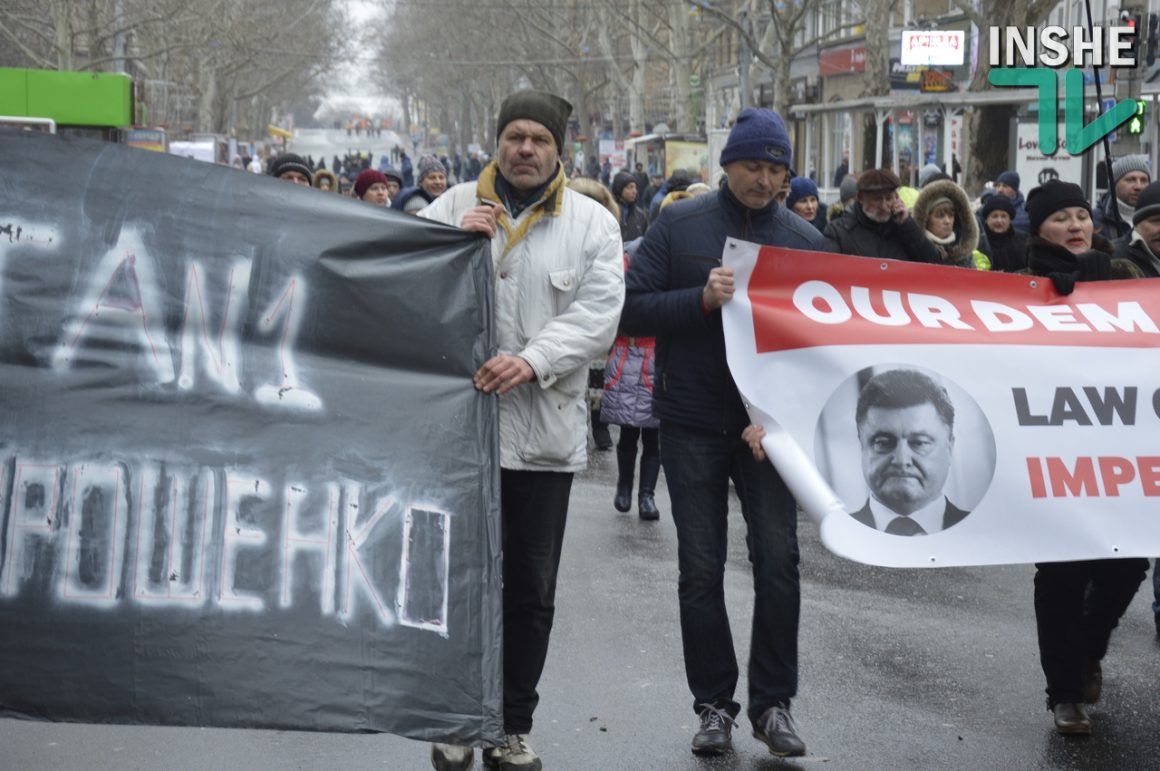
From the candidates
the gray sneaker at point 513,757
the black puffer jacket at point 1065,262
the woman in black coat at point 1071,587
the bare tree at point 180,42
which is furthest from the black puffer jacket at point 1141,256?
the bare tree at point 180,42

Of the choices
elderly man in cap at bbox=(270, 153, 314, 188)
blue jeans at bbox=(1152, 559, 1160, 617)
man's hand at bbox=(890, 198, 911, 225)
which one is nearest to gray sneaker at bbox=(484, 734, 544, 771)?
blue jeans at bbox=(1152, 559, 1160, 617)

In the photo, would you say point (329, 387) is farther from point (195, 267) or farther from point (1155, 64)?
point (1155, 64)

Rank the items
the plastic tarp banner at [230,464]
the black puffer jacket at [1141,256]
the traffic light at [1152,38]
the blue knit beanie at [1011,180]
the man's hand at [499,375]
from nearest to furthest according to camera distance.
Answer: the plastic tarp banner at [230,464] < the man's hand at [499,375] < the black puffer jacket at [1141,256] < the blue knit beanie at [1011,180] < the traffic light at [1152,38]

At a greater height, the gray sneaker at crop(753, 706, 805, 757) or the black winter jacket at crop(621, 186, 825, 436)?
the black winter jacket at crop(621, 186, 825, 436)

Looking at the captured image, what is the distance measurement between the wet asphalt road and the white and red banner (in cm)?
71

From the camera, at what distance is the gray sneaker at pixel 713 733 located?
5.02 meters

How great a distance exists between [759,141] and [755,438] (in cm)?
85

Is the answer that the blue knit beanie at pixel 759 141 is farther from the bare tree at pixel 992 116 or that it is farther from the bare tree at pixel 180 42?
the bare tree at pixel 180 42

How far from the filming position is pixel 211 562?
13.9 feet

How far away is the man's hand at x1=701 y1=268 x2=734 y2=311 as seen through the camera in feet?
16.3

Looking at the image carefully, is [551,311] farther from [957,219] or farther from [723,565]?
[957,219]

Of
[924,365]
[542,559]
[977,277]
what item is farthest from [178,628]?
[977,277]

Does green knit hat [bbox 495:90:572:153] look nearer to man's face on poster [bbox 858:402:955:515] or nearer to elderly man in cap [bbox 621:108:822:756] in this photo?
elderly man in cap [bbox 621:108:822:756]

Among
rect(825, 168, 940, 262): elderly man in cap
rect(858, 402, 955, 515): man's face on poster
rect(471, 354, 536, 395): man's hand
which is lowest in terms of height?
rect(858, 402, 955, 515): man's face on poster
